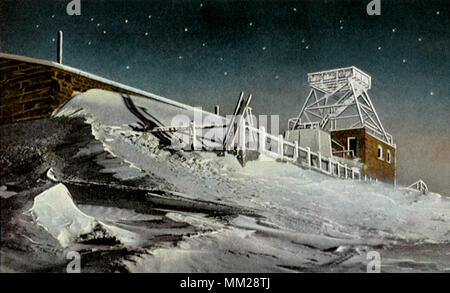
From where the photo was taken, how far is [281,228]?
7.07m

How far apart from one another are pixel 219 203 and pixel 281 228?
1.11 m

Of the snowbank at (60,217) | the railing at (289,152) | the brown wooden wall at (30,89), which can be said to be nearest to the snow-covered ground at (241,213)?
the snowbank at (60,217)

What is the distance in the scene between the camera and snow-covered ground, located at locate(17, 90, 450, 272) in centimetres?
600

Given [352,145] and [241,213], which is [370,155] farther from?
[241,213]

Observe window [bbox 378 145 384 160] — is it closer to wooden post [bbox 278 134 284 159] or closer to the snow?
wooden post [bbox 278 134 284 159]

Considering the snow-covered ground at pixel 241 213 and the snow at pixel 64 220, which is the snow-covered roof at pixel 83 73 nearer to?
the snow-covered ground at pixel 241 213

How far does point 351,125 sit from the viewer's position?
14312 mm

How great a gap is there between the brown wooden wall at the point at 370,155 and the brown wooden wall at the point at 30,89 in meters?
8.82

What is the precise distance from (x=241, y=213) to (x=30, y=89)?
4.76 metres

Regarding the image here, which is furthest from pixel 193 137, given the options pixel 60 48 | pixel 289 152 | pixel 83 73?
pixel 289 152

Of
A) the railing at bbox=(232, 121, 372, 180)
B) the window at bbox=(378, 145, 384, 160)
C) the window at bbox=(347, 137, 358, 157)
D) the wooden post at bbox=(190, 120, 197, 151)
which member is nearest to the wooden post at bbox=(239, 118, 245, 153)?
the railing at bbox=(232, 121, 372, 180)

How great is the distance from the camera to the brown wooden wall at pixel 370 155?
1391cm
